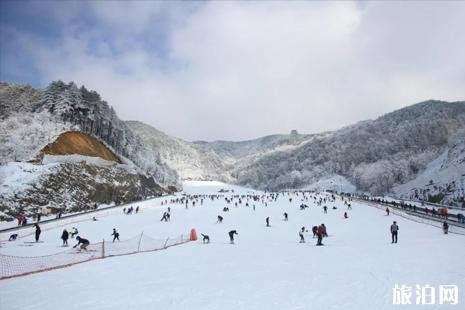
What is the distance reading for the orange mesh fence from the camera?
53.4 feet

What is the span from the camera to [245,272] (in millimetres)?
14289

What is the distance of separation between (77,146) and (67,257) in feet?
165

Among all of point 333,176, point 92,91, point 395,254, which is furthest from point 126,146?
point 333,176

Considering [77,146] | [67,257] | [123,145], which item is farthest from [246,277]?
[123,145]

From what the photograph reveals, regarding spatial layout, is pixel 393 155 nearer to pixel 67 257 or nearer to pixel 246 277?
pixel 67 257

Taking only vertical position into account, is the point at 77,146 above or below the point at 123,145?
below

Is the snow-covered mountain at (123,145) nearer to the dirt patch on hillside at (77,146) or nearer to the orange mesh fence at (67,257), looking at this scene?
the dirt patch on hillside at (77,146)

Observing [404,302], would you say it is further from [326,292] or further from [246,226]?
[246,226]

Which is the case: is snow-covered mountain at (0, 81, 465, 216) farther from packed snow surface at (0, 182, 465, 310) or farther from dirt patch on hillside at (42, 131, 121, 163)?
packed snow surface at (0, 182, 465, 310)

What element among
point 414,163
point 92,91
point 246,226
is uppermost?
point 92,91

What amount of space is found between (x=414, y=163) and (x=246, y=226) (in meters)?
104

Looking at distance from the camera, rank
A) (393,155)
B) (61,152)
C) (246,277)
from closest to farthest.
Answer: (246,277) < (61,152) < (393,155)

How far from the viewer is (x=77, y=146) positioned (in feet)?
214

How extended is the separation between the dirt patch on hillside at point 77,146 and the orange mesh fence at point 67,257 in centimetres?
3966
